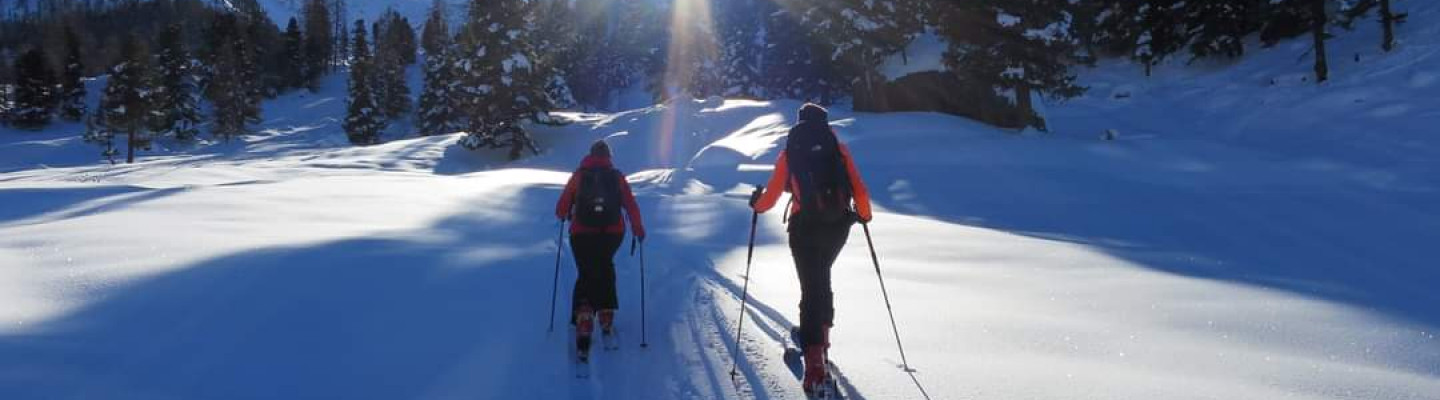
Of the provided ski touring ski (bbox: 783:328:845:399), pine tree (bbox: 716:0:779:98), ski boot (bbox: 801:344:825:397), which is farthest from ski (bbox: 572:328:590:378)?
pine tree (bbox: 716:0:779:98)

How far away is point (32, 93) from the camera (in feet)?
185

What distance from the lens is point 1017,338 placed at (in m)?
5.70

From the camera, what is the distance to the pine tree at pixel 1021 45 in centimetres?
2541

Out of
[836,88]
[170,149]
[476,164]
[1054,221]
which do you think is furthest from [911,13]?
[170,149]

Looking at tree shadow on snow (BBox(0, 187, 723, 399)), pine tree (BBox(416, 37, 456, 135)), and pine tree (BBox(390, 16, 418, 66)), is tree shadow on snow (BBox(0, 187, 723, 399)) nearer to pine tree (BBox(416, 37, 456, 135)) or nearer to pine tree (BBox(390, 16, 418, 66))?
pine tree (BBox(416, 37, 456, 135))

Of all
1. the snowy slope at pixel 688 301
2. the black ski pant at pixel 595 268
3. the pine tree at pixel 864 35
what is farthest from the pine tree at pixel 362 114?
the black ski pant at pixel 595 268

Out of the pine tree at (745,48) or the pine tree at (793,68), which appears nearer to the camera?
the pine tree at (793,68)

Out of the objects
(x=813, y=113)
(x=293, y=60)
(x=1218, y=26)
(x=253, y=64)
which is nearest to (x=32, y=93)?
(x=253, y=64)

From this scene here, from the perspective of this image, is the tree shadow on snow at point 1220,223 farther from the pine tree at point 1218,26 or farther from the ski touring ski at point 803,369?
the pine tree at point 1218,26

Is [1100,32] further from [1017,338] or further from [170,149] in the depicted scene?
[170,149]

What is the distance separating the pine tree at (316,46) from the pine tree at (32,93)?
23.7m

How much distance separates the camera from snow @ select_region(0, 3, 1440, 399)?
468cm

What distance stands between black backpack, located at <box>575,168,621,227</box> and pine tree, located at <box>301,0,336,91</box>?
85027 millimetres

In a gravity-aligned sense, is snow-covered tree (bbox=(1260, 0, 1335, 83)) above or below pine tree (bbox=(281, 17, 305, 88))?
below
